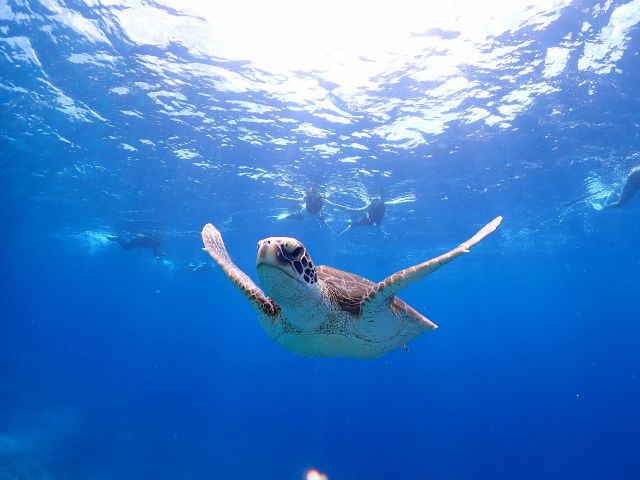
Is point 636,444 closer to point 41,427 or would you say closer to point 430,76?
point 430,76

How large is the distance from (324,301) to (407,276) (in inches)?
41.4

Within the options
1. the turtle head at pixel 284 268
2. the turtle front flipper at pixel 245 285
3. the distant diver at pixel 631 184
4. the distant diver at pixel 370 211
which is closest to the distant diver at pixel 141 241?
the distant diver at pixel 370 211

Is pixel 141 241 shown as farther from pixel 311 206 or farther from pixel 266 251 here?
pixel 266 251

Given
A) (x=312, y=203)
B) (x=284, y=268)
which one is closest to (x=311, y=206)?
(x=312, y=203)

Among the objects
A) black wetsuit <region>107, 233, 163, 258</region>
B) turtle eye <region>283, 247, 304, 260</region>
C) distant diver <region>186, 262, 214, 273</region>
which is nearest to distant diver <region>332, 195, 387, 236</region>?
black wetsuit <region>107, 233, 163, 258</region>

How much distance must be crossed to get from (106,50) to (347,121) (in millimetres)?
7476

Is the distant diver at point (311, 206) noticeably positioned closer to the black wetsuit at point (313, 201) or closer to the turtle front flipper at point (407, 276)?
the black wetsuit at point (313, 201)

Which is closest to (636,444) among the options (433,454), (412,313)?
(433,454)

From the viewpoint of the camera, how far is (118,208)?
2408 centimetres

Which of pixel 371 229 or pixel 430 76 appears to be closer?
pixel 430 76

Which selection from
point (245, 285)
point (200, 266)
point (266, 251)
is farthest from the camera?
point (200, 266)

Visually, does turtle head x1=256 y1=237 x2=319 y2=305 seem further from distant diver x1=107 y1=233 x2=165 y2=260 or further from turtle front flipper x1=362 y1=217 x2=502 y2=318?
distant diver x1=107 y1=233 x2=165 y2=260

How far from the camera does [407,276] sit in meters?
3.11

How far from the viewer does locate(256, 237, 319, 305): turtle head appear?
286 cm
